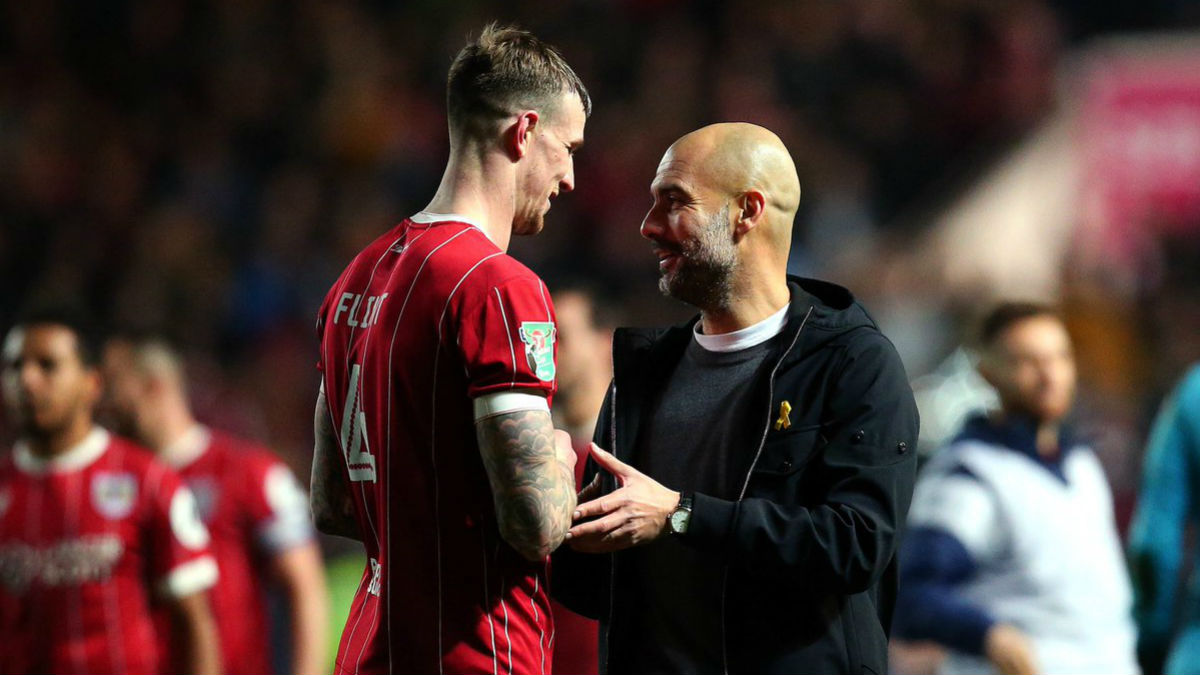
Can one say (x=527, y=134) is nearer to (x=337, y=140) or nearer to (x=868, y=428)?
(x=868, y=428)

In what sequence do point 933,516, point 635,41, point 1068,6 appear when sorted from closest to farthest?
point 933,516 < point 1068,6 < point 635,41

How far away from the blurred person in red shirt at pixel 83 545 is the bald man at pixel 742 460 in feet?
7.46

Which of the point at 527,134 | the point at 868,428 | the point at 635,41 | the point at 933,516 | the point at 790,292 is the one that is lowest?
the point at 933,516

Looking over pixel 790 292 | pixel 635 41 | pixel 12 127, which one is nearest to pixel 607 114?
pixel 635 41

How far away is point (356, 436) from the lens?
11.3 feet

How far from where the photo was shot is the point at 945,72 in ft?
38.5

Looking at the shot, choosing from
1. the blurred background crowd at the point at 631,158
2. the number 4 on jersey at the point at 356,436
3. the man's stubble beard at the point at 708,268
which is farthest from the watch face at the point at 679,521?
the blurred background crowd at the point at 631,158

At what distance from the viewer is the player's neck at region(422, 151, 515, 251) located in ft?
11.5

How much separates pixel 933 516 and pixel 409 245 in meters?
2.70

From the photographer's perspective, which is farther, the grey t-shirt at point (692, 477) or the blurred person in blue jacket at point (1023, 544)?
the blurred person in blue jacket at point (1023, 544)

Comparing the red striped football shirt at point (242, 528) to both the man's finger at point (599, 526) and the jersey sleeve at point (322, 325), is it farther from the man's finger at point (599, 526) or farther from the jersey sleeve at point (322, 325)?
the man's finger at point (599, 526)

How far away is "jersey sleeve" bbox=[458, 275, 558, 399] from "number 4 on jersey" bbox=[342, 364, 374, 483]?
332 mm

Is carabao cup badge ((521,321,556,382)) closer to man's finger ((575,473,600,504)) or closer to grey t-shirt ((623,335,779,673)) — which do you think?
man's finger ((575,473,600,504))

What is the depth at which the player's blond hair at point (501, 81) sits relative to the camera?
11.4ft
